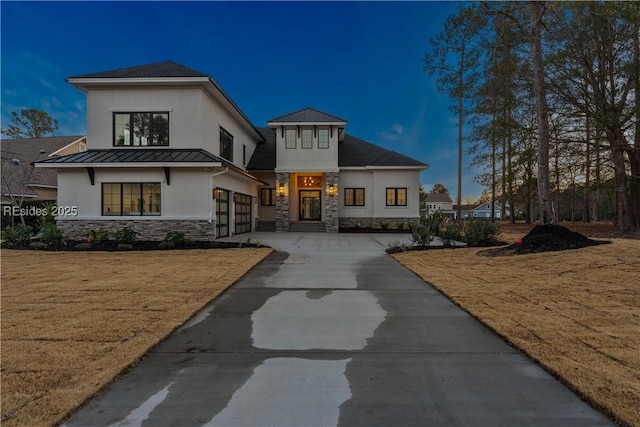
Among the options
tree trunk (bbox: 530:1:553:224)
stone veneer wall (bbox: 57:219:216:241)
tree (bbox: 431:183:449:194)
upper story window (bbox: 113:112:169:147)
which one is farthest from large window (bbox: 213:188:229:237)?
tree (bbox: 431:183:449:194)

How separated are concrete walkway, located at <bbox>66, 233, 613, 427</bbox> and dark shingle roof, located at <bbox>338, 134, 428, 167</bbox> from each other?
56.3ft

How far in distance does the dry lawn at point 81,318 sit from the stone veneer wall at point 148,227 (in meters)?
4.47

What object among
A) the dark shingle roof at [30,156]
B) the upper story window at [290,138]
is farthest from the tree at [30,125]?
the upper story window at [290,138]

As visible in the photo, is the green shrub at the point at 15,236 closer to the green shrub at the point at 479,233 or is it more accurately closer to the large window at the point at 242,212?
the large window at the point at 242,212

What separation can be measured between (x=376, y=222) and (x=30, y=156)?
2505cm

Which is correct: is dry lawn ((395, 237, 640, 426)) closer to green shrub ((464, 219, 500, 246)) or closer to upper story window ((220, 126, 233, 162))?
green shrub ((464, 219, 500, 246))

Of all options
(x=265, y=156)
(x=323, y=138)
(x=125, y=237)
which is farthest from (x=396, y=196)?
(x=125, y=237)

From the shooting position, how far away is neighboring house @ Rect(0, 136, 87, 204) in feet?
60.2

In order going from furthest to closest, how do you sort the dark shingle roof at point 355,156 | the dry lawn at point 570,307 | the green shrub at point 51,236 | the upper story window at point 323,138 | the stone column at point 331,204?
the dark shingle roof at point 355,156 < the upper story window at point 323,138 < the stone column at point 331,204 < the green shrub at point 51,236 < the dry lawn at point 570,307

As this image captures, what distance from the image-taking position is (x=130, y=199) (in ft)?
46.3

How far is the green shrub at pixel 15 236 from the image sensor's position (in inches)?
484

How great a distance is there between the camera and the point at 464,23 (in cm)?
1176

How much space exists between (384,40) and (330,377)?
83.8 ft

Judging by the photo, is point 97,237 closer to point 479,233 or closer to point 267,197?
point 267,197
